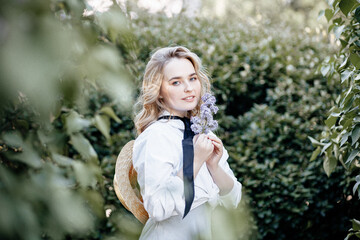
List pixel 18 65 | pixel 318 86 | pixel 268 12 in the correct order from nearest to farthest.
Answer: pixel 18 65
pixel 318 86
pixel 268 12

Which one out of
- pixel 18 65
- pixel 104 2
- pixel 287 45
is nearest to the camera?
pixel 18 65

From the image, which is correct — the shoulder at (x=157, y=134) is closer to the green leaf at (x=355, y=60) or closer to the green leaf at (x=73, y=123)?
the green leaf at (x=73, y=123)

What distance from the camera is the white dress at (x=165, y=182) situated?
1.44m

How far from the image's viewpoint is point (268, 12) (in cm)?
1162

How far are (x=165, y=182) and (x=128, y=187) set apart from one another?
333mm

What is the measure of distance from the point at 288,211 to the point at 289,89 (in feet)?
3.54

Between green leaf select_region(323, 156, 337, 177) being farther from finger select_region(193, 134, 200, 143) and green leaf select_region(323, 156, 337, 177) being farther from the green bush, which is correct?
finger select_region(193, 134, 200, 143)

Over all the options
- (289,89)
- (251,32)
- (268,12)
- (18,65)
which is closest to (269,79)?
(289,89)

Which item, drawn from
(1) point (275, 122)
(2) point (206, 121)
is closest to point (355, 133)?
(2) point (206, 121)

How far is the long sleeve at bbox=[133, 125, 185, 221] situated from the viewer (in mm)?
1434

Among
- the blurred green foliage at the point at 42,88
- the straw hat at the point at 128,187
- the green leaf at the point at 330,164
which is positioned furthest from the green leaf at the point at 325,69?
the blurred green foliage at the point at 42,88

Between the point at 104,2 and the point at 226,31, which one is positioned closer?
the point at 104,2

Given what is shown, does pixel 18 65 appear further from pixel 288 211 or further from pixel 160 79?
pixel 288 211

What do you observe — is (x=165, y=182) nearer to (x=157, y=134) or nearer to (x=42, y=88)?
(x=157, y=134)
